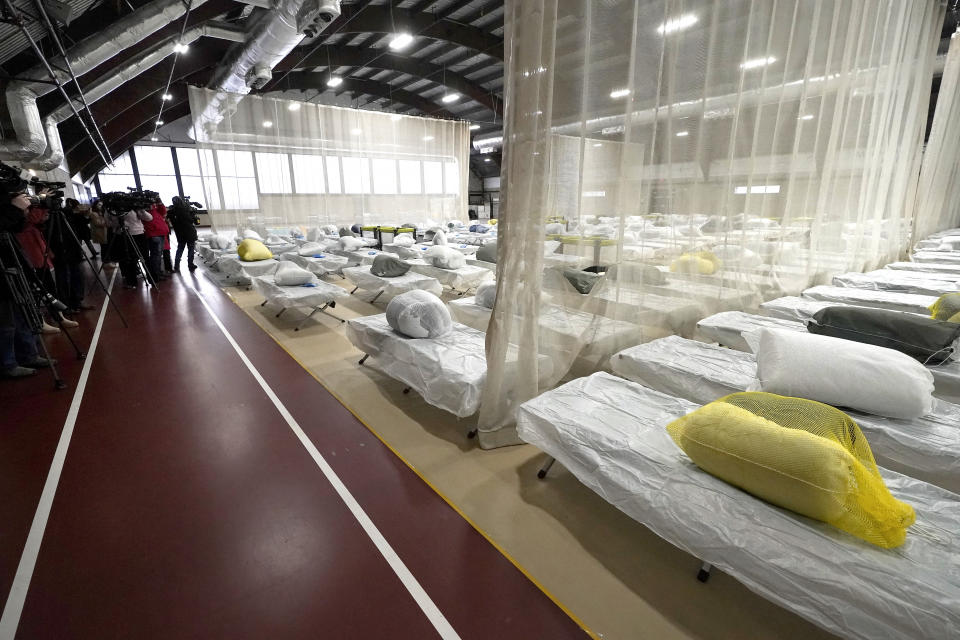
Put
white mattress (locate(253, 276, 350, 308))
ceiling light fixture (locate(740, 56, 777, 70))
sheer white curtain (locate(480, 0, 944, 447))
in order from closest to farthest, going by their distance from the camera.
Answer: sheer white curtain (locate(480, 0, 944, 447)), ceiling light fixture (locate(740, 56, 777, 70)), white mattress (locate(253, 276, 350, 308))

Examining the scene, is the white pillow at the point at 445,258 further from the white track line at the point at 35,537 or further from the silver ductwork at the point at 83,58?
the silver ductwork at the point at 83,58

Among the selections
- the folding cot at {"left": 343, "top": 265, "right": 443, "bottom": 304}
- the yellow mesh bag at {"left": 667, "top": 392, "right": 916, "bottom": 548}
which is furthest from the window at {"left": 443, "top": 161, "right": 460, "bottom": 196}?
the yellow mesh bag at {"left": 667, "top": 392, "right": 916, "bottom": 548}

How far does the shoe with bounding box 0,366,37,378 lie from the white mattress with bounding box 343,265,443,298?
8.74ft

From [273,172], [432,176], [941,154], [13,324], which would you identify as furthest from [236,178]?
[941,154]

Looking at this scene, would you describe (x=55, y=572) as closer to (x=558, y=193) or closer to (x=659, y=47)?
(x=558, y=193)

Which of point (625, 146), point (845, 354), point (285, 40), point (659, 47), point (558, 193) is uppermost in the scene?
point (285, 40)

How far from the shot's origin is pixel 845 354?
62.2 inches

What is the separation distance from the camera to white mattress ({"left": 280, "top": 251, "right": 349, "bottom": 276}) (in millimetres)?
5730

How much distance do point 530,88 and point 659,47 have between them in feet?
3.10

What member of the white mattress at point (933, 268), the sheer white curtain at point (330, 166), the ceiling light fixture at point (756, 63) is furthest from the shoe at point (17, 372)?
the white mattress at point (933, 268)

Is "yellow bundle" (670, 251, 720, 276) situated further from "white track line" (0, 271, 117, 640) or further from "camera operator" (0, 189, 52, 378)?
"camera operator" (0, 189, 52, 378)

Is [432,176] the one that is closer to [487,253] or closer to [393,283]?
[487,253]

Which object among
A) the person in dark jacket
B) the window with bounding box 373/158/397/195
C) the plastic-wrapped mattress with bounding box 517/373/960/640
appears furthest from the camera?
the window with bounding box 373/158/397/195

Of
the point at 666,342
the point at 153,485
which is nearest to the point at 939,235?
the point at 666,342
